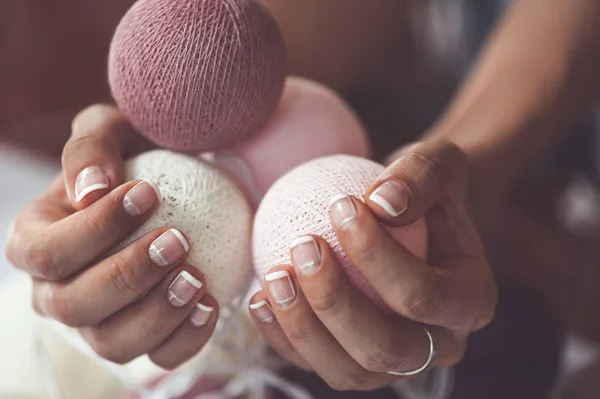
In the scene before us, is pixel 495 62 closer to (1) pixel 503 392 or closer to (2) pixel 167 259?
(1) pixel 503 392

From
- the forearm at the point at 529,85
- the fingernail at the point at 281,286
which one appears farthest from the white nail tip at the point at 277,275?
the forearm at the point at 529,85

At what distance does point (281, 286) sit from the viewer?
385mm

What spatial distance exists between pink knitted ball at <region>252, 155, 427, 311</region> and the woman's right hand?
0.05m

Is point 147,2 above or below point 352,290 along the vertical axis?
above

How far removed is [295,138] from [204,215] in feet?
0.32

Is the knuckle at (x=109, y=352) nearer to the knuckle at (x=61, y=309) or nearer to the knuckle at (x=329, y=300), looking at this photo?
the knuckle at (x=61, y=309)

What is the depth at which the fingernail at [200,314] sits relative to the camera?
0.42 meters

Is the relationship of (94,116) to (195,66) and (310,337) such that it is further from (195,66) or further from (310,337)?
(310,337)

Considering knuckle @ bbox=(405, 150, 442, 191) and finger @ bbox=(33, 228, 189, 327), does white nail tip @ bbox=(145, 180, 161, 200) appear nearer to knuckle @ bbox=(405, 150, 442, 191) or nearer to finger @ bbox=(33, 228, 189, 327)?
finger @ bbox=(33, 228, 189, 327)

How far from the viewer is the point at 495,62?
2.52 ft

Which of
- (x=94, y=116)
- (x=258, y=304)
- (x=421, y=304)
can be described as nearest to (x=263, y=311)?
(x=258, y=304)

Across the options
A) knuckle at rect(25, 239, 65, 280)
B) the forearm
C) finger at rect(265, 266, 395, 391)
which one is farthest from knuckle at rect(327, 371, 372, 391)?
the forearm

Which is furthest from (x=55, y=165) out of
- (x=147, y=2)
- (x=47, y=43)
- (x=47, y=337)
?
(x=147, y=2)

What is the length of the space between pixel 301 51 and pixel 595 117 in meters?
0.49
